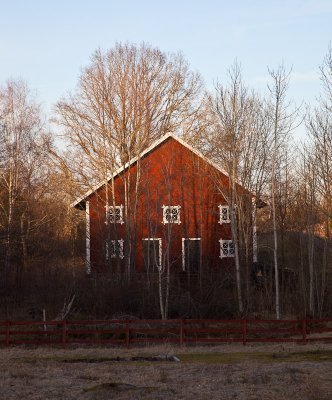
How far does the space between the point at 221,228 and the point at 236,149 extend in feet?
14.3

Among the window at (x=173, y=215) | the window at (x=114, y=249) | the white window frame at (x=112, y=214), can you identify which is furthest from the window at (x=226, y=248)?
the white window frame at (x=112, y=214)

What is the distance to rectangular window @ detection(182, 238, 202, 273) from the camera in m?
34.4

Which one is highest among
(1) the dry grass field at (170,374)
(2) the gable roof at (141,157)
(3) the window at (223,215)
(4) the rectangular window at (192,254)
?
(2) the gable roof at (141,157)

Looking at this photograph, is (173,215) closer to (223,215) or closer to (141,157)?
(223,215)

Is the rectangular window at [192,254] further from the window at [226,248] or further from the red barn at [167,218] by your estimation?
the window at [226,248]

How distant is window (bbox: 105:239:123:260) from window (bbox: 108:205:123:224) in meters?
1.01

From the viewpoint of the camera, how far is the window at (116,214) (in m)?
35.7

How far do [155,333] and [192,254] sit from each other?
933 centimetres

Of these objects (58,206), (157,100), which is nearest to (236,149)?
(157,100)

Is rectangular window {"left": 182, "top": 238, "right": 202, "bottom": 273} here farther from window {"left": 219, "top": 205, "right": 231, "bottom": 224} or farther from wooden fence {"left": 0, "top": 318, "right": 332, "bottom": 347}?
wooden fence {"left": 0, "top": 318, "right": 332, "bottom": 347}

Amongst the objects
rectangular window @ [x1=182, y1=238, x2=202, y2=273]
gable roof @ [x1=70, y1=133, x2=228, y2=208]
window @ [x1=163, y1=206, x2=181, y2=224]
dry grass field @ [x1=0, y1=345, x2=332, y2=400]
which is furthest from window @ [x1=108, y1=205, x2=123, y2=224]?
dry grass field @ [x1=0, y1=345, x2=332, y2=400]

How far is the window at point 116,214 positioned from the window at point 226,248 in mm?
5028

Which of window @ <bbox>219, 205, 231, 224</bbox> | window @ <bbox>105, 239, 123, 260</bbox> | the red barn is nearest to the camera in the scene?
window @ <bbox>105, 239, 123, 260</bbox>

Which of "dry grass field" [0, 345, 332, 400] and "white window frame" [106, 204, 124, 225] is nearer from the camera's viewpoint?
"dry grass field" [0, 345, 332, 400]
